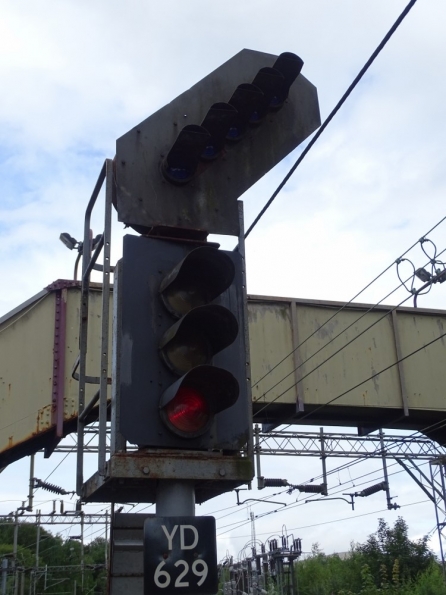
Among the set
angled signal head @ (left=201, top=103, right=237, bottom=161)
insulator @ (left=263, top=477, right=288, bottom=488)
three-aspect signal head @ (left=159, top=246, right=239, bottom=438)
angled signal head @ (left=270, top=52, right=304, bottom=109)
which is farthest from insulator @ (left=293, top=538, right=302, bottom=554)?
three-aspect signal head @ (left=159, top=246, right=239, bottom=438)

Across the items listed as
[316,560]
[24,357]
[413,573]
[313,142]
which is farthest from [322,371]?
[316,560]

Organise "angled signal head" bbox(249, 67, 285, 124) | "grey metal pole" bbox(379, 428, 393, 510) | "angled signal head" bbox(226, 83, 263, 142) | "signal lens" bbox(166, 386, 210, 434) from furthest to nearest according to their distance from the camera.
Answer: "grey metal pole" bbox(379, 428, 393, 510)
"angled signal head" bbox(249, 67, 285, 124)
"angled signal head" bbox(226, 83, 263, 142)
"signal lens" bbox(166, 386, 210, 434)

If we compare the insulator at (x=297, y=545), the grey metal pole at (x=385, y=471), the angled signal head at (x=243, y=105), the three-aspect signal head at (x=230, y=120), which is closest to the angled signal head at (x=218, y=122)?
the three-aspect signal head at (x=230, y=120)

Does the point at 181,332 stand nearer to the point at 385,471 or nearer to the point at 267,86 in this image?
the point at 267,86

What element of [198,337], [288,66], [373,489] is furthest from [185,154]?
[373,489]

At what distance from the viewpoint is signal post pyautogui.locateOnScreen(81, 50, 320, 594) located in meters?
3.11

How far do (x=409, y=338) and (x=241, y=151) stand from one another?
399 inches

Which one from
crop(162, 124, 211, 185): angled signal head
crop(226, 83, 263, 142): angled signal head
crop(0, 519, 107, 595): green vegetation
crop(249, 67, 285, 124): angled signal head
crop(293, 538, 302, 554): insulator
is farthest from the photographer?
crop(0, 519, 107, 595): green vegetation

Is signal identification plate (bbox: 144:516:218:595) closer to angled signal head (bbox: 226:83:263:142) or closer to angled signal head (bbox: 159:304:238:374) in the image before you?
angled signal head (bbox: 159:304:238:374)

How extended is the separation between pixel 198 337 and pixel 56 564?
61131 mm

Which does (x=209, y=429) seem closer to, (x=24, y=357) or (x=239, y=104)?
(x=239, y=104)

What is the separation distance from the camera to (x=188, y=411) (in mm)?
3242

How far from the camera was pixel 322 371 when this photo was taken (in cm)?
1329

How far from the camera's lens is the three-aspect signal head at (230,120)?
3.99 meters
